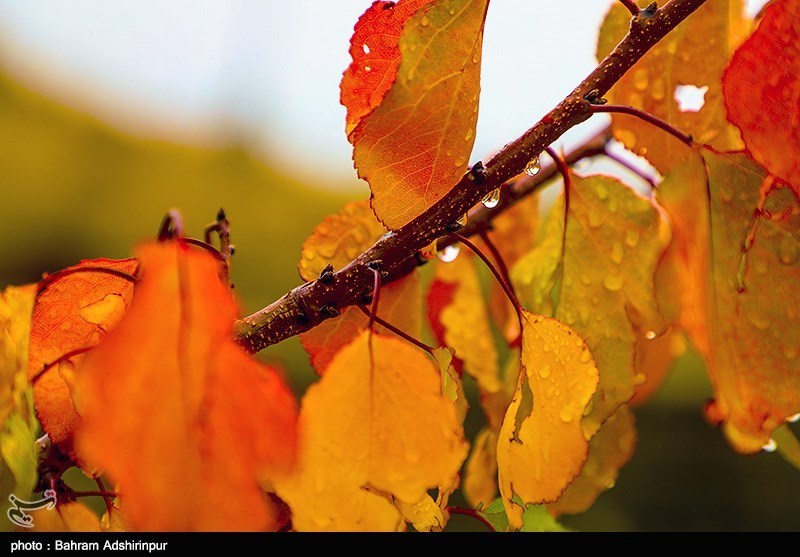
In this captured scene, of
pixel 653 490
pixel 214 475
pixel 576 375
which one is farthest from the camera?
pixel 653 490

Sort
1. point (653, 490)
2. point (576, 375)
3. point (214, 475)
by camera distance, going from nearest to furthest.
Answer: point (214, 475), point (576, 375), point (653, 490)

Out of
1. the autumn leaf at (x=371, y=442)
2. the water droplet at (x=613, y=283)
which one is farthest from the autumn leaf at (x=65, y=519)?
the water droplet at (x=613, y=283)

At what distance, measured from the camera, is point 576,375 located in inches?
15.7

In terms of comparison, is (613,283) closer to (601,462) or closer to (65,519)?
(601,462)

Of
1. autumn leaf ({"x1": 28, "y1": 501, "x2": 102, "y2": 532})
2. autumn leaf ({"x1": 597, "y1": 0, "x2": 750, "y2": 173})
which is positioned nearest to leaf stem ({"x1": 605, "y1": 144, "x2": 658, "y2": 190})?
autumn leaf ({"x1": 597, "y1": 0, "x2": 750, "y2": 173})

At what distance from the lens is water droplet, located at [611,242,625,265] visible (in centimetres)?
53

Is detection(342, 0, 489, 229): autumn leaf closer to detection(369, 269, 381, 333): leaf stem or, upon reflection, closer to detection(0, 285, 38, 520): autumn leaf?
detection(369, 269, 381, 333): leaf stem

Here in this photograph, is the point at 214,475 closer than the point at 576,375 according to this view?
Yes

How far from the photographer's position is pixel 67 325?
441mm

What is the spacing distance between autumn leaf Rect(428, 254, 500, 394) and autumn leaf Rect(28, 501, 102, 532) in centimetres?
32

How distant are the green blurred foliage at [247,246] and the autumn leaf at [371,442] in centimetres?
151
